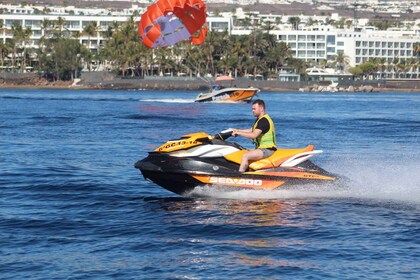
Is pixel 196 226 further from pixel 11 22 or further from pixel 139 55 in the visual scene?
pixel 11 22

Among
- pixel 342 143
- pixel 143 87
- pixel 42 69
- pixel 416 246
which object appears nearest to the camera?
pixel 416 246

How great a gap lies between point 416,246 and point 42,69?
496 feet

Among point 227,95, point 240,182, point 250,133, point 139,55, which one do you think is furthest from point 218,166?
point 139,55

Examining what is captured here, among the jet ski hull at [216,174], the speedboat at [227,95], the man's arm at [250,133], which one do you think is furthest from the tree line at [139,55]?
the man's arm at [250,133]

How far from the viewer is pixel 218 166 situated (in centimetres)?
1784

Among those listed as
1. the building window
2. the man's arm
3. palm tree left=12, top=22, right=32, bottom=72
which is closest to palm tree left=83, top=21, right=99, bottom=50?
palm tree left=12, top=22, right=32, bottom=72

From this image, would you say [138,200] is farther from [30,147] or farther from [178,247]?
[30,147]

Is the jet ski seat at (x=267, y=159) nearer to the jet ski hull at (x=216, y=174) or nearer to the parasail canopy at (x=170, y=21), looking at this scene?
the jet ski hull at (x=216, y=174)

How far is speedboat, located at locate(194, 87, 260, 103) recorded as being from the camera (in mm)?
82438

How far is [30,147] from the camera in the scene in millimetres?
30875

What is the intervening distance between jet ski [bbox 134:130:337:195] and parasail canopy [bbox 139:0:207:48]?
1757 inches

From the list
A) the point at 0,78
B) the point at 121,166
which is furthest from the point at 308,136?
the point at 0,78

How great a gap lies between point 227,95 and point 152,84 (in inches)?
2592

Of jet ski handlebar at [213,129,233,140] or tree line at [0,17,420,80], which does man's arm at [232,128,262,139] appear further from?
tree line at [0,17,420,80]
